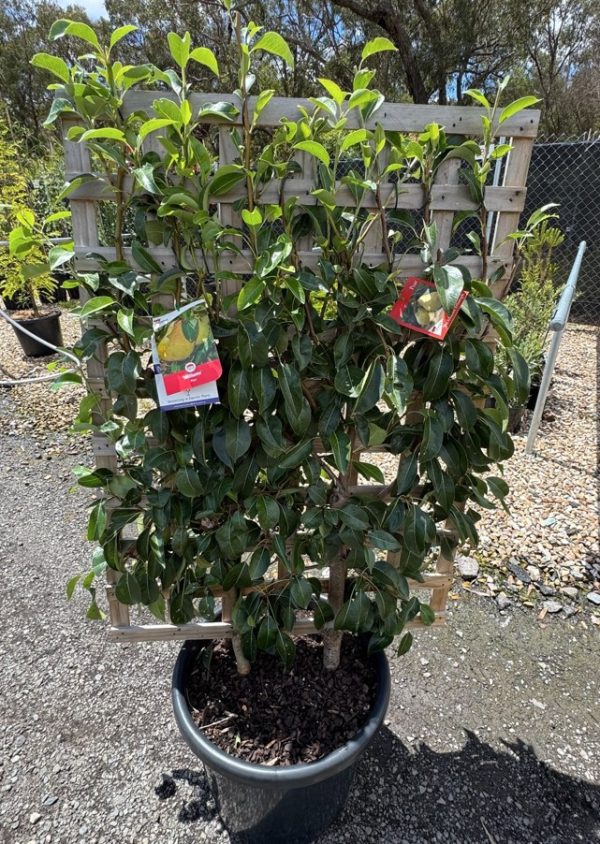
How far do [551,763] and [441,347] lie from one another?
148cm

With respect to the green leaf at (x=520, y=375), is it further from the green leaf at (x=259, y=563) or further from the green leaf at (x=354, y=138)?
the green leaf at (x=259, y=563)

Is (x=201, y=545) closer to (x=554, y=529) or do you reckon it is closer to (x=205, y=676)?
(x=205, y=676)

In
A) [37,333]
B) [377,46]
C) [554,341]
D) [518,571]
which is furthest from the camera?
[37,333]

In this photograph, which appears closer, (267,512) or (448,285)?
(448,285)

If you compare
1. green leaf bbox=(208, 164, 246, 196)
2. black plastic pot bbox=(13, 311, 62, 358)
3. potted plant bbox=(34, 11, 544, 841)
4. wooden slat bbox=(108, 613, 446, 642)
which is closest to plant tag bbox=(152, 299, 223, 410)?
potted plant bbox=(34, 11, 544, 841)

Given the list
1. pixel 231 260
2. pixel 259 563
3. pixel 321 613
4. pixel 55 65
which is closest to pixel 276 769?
pixel 321 613

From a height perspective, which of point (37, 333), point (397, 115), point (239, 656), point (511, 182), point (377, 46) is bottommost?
point (239, 656)

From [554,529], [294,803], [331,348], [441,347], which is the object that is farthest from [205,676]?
[554,529]

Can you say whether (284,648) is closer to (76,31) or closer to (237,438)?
(237,438)

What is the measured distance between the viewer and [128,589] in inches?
55.4

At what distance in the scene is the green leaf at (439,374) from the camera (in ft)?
3.87

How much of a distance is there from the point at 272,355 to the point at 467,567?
5.65 ft

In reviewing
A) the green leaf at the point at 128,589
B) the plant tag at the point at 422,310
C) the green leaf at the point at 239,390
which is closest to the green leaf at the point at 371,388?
the plant tag at the point at 422,310

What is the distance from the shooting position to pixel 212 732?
57.6 inches
